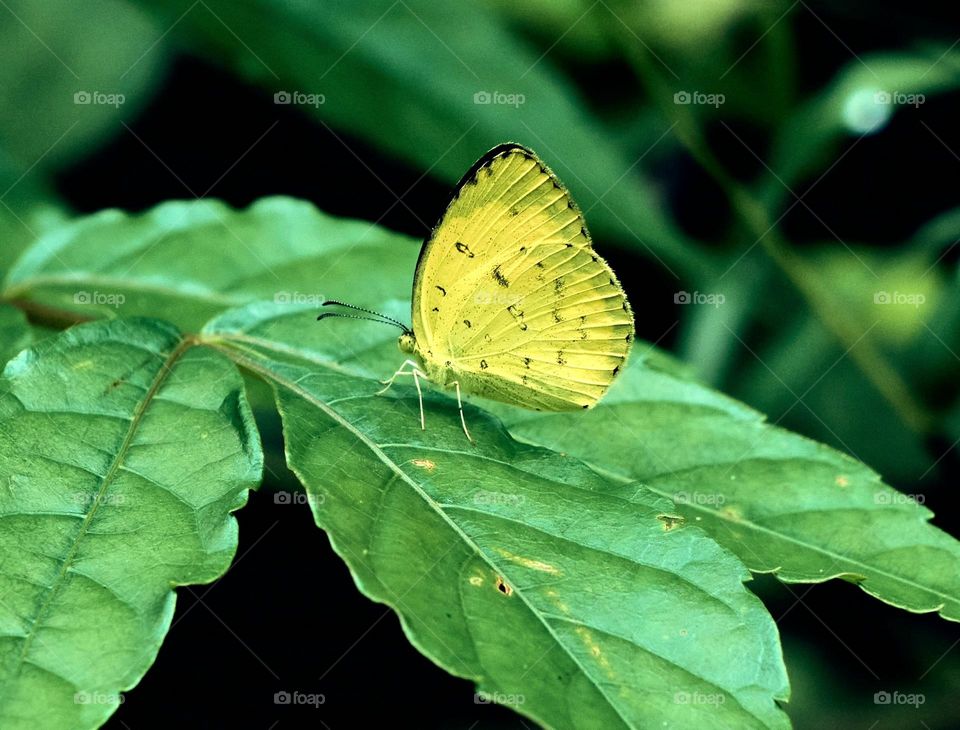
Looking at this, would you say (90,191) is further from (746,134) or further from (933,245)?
(933,245)

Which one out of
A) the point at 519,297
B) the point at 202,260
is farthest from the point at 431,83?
the point at 519,297

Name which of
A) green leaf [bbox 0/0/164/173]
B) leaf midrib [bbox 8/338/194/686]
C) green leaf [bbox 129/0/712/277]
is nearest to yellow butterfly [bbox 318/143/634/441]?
leaf midrib [bbox 8/338/194/686]

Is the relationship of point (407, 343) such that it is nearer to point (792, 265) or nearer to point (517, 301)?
point (517, 301)

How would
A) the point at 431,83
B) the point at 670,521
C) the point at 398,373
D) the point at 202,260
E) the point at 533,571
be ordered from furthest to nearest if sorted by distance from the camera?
the point at 431,83 < the point at 202,260 < the point at 398,373 < the point at 670,521 < the point at 533,571

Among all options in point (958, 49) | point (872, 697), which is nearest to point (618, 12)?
point (958, 49)

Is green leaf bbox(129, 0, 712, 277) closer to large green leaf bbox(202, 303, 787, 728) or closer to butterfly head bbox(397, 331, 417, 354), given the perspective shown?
butterfly head bbox(397, 331, 417, 354)

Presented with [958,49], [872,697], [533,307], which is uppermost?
[958,49]

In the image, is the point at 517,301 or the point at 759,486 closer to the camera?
the point at 759,486
